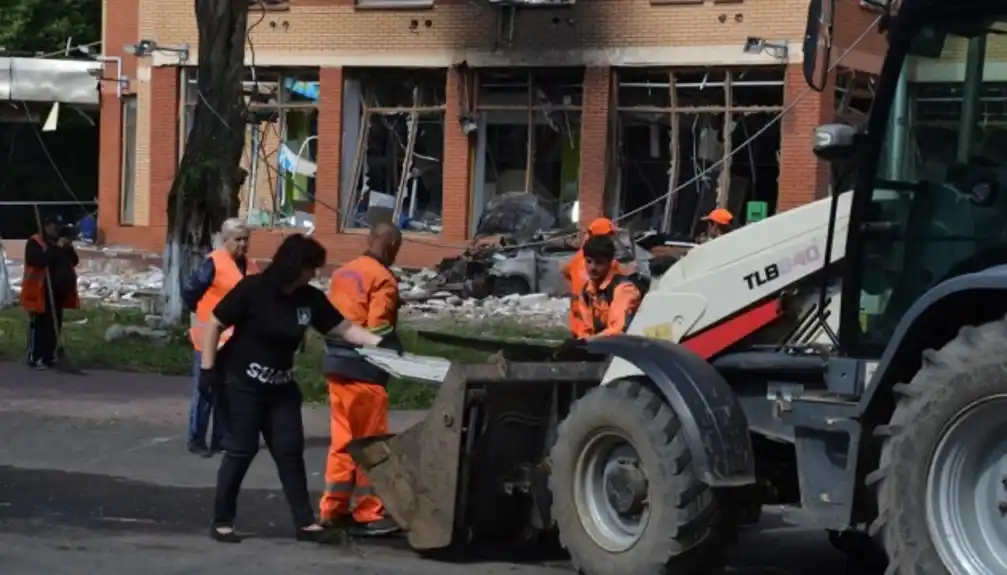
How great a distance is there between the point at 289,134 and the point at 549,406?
21.9 metres

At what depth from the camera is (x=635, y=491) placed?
7.36 metres

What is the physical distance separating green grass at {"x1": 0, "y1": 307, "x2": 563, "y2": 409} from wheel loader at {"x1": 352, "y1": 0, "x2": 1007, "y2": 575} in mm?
5237

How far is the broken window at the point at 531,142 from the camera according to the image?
87.1ft

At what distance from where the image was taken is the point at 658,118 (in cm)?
2577

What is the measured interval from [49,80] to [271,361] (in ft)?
88.3

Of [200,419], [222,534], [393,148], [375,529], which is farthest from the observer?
[393,148]

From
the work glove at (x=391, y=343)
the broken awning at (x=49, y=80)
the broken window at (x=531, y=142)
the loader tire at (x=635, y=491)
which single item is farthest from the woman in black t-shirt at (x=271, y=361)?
the broken awning at (x=49, y=80)

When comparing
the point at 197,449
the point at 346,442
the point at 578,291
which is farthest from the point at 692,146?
the point at 346,442

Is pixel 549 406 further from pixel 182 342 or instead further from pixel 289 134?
pixel 289 134

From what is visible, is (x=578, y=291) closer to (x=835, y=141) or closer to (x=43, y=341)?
(x=835, y=141)

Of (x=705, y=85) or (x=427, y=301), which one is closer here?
(x=427, y=301)

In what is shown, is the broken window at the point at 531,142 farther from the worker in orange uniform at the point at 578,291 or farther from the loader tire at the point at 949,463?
the loader tire at the point at 949,463

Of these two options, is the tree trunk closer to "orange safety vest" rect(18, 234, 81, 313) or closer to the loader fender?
"orange safety vest" rect(18, 234, 81, 313)

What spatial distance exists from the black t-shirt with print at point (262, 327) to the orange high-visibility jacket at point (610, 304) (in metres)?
1.65
